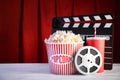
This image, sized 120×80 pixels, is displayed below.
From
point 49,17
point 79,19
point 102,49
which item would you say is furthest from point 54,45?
point 49,17

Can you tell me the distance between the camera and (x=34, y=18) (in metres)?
2.34

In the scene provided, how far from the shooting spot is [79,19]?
3.98 ft

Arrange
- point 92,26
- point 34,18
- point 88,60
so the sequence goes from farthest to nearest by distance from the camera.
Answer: point 34,18, point 92,26, point 88,60

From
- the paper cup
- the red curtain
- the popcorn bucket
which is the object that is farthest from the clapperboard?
the red curtain

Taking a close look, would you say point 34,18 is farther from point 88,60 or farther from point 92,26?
point 88,60

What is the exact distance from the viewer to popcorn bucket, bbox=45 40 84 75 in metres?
0.93

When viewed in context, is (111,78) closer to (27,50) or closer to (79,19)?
(79,19)

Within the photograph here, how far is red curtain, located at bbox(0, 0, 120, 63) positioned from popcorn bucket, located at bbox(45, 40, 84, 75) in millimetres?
1410

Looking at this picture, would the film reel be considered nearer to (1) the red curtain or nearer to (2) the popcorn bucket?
(2) the popcorn bucket

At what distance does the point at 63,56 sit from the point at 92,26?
316 mm

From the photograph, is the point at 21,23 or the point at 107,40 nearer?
the point at 107,40

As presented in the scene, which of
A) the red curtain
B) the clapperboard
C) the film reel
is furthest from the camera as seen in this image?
the red curtain

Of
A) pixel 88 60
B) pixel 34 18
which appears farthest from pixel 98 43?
pixel 34 18

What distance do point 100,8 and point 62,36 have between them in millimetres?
1467
